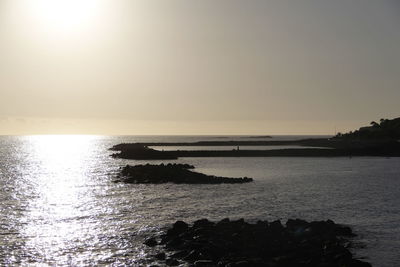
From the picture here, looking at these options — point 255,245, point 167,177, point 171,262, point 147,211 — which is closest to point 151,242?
point 171,262

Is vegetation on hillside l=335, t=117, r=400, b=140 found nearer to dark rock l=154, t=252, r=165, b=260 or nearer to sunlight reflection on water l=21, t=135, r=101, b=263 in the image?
sunlight reflection on water l=21, t=135, r=101, b=263

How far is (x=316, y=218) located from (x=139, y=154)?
84762 mm

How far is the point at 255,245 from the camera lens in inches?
901

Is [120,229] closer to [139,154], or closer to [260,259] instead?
[260,259]

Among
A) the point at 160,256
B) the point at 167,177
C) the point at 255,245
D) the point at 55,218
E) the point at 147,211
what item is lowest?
the point at 55,218

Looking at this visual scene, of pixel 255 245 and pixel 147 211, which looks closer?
pixel 255 245

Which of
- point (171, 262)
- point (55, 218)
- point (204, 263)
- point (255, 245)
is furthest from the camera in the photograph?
point (55, 218)

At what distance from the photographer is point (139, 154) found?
113m

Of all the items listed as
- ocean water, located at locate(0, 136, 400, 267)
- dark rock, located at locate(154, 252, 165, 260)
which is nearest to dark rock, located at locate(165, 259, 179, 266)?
dark rock, located at locate(154, 252, 165, 260)

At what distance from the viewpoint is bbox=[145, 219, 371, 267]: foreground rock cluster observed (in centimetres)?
2027

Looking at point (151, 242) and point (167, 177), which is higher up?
point (167, 177)

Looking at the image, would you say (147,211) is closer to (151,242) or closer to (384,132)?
(151,242)

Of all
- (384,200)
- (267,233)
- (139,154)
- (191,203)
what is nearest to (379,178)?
(384,200)

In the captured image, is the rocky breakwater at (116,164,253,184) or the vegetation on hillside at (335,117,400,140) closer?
the rocky breakwater at (116,164,253,184)
